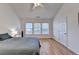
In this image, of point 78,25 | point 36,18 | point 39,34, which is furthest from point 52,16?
point 78,25

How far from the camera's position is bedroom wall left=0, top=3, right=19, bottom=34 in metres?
2.42

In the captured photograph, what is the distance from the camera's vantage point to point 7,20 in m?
2.54

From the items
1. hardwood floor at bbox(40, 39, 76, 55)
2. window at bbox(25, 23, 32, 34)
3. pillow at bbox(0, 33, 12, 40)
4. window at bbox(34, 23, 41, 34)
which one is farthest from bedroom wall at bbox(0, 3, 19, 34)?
hardwood floor at bbox(40, 39, 76, 55)

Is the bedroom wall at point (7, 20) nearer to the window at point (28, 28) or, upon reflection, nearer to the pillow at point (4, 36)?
the pillow at point (4, 36)

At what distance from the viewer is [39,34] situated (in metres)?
2.30

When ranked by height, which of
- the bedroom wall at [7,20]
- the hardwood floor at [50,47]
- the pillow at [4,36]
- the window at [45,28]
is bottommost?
the hardwood floor at [50,47]

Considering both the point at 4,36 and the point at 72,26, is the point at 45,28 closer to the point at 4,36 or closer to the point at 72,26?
the point at 4,36

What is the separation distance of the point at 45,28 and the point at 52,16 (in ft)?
1.23

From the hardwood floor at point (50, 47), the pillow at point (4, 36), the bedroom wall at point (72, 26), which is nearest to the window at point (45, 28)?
the hardwood floor at point (50, 47)

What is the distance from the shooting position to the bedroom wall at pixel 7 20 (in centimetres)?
242

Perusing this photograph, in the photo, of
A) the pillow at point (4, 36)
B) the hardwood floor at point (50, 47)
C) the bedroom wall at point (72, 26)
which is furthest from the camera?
the bedroom wall at point (72, 26)

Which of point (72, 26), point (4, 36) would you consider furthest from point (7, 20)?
point (72, 26)

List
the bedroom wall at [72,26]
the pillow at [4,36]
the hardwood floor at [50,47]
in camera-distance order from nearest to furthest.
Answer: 1. the pillow at [4,36]
2. the hardwood floor at [50,47]
3. the bedroom wall at [72,26]

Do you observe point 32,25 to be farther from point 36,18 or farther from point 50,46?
point 50,46
